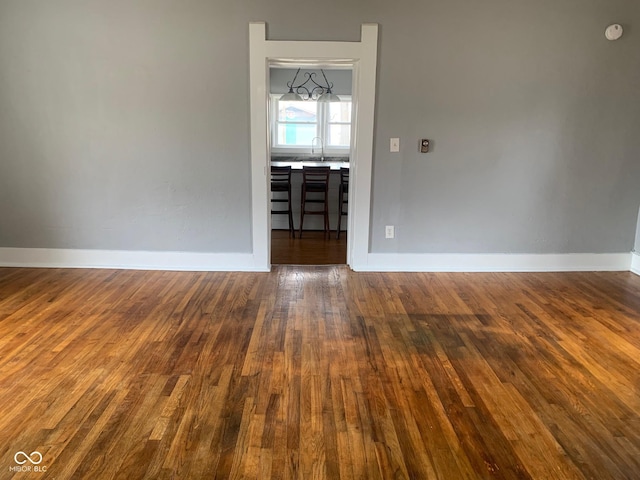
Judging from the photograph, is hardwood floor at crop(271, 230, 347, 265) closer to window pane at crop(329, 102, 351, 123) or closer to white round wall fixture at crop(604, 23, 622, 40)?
window pane at crop(329, 102, 351, 123)

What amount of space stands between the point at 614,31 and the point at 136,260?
4.48 meters

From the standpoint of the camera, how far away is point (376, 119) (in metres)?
4.11

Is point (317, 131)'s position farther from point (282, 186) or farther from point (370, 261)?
point (370, 261)

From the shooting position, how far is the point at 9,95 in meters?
4.01

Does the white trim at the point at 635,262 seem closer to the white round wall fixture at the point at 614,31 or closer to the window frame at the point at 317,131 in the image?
the white round wall fixture at the point at 614,31

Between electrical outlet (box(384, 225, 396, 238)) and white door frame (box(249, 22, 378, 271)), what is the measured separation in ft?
0.55

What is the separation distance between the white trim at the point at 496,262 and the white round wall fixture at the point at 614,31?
1866mm

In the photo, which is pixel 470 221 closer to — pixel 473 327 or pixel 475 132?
pixel 475 132

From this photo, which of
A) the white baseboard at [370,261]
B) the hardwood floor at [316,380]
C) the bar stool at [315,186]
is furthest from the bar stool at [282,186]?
the hardwood floor at [316,380]

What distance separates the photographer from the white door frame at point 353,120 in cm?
393

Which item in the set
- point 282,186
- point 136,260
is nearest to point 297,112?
point 282,186

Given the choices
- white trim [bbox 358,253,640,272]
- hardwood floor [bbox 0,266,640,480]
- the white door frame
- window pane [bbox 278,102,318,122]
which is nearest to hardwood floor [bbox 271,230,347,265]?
the white door frame

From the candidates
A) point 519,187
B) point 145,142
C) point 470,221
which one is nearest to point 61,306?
point 145,142

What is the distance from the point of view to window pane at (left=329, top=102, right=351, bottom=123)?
7949 mm
